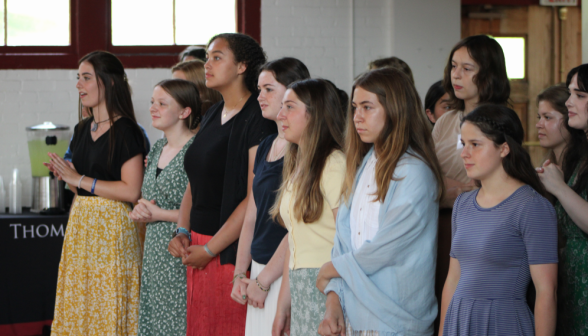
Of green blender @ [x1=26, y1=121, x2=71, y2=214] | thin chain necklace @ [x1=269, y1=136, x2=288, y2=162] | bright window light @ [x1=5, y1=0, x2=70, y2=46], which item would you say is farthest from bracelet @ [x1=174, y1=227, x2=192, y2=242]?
bright window light @ [x1=5, y1=0, x2=70, y2=46]

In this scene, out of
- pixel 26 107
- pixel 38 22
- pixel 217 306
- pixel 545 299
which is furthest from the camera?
pixel 38 22

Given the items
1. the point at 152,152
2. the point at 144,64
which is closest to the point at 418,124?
the point at 152,152

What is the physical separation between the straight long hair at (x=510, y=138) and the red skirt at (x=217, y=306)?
3.90 ft

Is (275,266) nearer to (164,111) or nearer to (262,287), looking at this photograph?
(262,287)

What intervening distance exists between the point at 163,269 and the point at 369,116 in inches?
52.9

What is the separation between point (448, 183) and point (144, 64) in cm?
347

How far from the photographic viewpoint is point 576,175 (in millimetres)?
1762

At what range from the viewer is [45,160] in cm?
435

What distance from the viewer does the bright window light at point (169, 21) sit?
486 cm

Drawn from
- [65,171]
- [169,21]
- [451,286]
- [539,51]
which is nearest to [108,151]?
[65,171]

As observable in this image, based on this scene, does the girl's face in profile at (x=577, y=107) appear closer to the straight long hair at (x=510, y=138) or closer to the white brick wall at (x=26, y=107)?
the straight long hair at (x=510, y=138)

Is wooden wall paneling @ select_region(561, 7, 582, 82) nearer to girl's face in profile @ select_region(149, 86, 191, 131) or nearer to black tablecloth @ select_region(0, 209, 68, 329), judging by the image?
girl's face in profile @ select_region(149, 86, 191, 131)

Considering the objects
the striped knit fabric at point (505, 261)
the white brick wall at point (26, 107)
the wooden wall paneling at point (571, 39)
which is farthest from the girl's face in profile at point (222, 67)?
the wooden wall paneling at point (571, 39)

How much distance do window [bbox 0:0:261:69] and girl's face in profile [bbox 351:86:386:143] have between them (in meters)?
3.33
